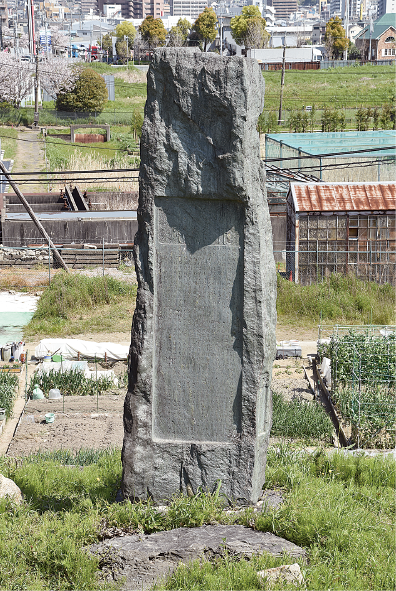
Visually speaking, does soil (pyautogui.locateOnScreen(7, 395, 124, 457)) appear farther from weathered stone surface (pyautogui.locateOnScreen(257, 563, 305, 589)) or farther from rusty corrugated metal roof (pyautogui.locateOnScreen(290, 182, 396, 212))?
rusty corrugated metal roof (pyautogui.locateOnScreen(290, 182, 396, 212))

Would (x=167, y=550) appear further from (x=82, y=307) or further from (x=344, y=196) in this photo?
(x=344, y=196)

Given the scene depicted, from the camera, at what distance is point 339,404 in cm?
1136

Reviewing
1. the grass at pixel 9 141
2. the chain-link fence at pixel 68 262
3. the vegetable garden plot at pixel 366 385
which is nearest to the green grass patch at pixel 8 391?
the vegetable garden plot at pixel 366 385

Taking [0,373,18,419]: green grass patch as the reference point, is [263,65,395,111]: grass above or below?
above

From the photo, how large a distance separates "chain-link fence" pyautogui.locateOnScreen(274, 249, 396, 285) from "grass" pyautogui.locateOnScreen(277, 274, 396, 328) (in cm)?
57

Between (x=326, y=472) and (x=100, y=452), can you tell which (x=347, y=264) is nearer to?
(x=100, y=452)

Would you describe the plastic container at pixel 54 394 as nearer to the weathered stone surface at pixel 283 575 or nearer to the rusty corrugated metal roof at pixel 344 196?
the weathered stone surface at pixel 283 575

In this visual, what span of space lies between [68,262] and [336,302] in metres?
8.95

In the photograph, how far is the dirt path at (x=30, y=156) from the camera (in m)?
35.1

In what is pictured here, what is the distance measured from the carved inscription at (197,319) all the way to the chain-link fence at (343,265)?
45.7ft

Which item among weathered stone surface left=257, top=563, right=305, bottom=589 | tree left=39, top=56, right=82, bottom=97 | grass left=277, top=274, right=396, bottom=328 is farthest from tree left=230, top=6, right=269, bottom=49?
weathered stone surface left=257, top=563, right=305, bottom=589

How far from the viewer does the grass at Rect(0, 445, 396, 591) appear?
448 centimetres

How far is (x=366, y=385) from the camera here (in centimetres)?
1182

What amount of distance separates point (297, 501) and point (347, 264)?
14460 mm
